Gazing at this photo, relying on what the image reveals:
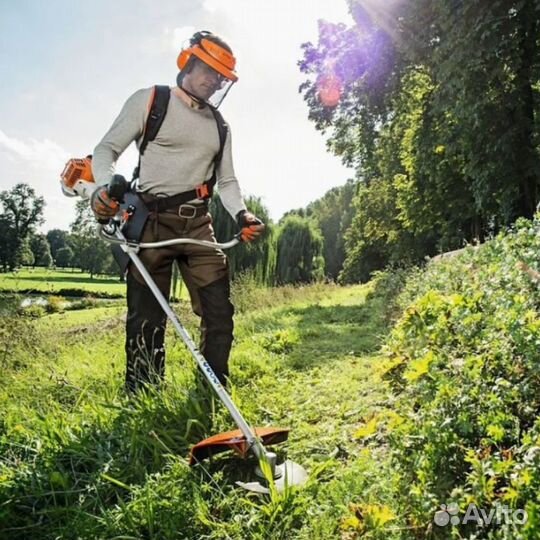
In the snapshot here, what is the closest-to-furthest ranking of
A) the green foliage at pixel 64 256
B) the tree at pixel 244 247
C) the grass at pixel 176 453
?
the grass at pixel 176 453, the tree at pixel 244 247, the green foliage at pixel 64 256

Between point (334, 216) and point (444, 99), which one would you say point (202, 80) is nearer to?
point (444, 99)

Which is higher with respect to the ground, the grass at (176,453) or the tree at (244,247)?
the tree at (244,247)

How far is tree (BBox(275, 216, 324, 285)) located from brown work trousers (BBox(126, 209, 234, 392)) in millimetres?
27182

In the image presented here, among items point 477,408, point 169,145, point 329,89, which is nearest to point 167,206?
point 169,145

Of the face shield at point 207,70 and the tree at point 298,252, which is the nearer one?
the face shield at point 207,70

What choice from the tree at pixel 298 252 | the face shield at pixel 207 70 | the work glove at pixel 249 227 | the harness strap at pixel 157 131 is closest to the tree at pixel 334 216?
the tree at pixel 298 252

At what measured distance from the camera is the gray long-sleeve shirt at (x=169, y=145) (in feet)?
10.8

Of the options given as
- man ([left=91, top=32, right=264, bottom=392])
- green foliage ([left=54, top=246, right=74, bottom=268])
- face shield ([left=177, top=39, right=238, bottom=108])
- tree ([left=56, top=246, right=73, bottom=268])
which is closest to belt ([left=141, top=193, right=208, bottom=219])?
man ([left=91, top=32, right=264, bottom=392])

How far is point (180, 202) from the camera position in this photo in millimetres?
3434

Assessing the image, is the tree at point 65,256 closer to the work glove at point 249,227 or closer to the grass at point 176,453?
the grass at point 176,453

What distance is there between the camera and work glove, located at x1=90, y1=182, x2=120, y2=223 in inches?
115

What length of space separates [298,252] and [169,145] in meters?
28.6

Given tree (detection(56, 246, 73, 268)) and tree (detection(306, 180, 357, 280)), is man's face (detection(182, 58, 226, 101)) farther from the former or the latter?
tree (detection(56, 246, 73, 268))

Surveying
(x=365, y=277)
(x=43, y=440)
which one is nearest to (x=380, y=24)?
(x=43, y=440)
